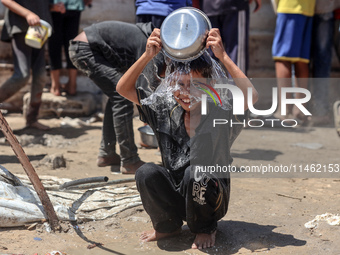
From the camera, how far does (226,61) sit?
260cm

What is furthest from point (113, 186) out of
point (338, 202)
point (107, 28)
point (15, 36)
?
point (15, 36)

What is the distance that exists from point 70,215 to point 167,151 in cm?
74

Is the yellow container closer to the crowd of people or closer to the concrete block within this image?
the crowd of people

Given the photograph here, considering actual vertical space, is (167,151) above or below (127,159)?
above

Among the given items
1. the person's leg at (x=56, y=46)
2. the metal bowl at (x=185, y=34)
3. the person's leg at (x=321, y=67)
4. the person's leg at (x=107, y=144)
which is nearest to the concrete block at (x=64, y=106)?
the person's leg at (x=56, y=46)

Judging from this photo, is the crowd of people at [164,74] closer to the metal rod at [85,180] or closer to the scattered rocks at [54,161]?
the scattered rocks at [54,161]

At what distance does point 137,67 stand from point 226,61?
1.52 feet

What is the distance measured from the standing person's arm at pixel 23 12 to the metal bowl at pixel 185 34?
2.68 metres

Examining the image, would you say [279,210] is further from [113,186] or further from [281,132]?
[281,132]

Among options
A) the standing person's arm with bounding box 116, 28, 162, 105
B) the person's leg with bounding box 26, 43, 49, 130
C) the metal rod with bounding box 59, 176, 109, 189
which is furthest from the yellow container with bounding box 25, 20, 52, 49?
the standing person's arm with bounding box 116, 28, 162, 105

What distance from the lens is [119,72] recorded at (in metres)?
4.12

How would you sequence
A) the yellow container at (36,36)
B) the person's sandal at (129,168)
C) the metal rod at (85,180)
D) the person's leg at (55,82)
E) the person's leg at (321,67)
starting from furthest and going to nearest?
the person's leg at (55,82) < the person's leg at (321,67) < the yellow container at (36,36) < the person's sandal at (129,168) < the metal rod at (85,180)

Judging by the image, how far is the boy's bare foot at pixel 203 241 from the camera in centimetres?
276

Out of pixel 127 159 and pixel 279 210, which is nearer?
pixel 279 210
